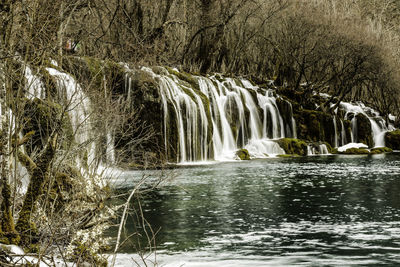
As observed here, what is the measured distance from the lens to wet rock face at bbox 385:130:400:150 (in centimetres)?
5022

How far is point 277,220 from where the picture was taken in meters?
14.2

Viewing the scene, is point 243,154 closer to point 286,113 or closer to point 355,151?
point 286,113

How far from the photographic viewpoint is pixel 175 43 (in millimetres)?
43438

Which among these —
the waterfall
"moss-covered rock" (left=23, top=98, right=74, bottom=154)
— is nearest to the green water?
"moss-covered rock" (left=23, top=98, right=74, bottom=154)

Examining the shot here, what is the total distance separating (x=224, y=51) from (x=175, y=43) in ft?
18.0

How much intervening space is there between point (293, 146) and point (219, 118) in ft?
24.2

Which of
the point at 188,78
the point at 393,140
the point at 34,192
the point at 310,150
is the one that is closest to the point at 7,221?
the point at 34,192

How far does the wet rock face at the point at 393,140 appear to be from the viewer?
165 ft

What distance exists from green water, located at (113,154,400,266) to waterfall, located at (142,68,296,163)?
28.1ft

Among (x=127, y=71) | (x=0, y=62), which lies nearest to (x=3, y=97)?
(x=0, y=62)

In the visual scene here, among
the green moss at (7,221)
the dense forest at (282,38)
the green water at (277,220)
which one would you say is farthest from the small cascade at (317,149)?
the green moss at (7,221)

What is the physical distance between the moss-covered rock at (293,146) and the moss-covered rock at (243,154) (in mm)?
5006

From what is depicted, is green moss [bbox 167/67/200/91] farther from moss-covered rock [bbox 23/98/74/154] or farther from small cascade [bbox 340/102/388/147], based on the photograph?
small cascade [bbox 340/102/388/147]

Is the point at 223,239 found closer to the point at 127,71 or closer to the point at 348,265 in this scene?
the point at 348,265
